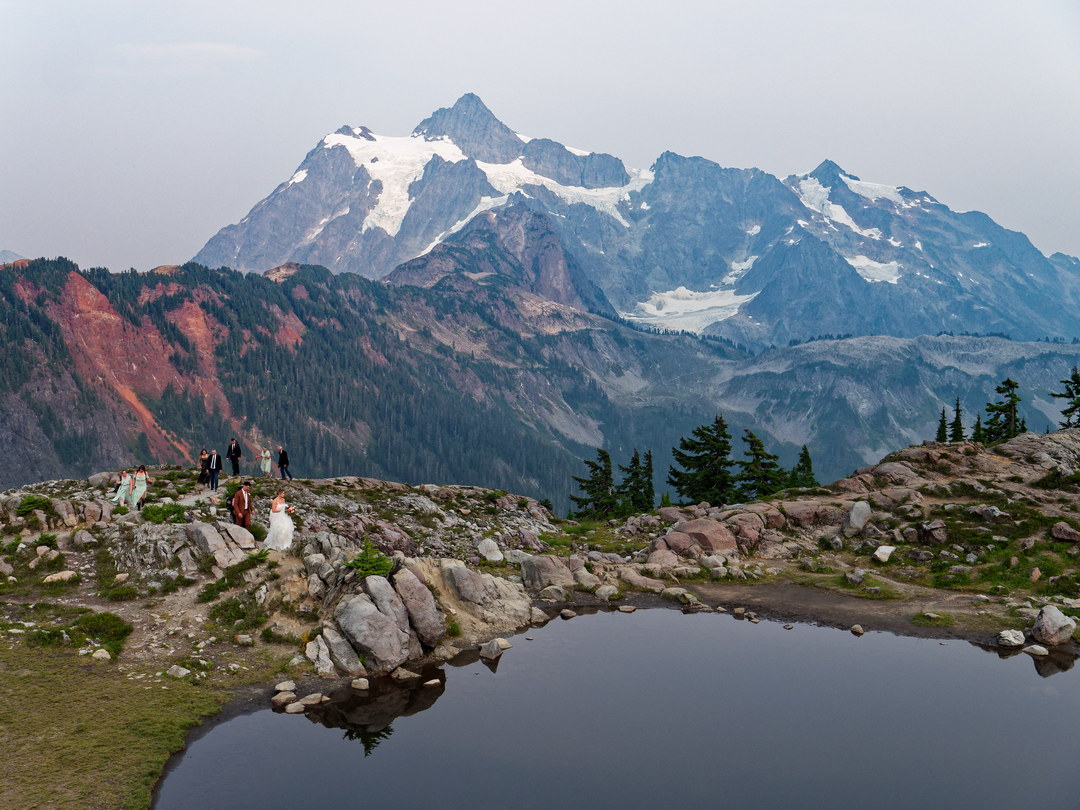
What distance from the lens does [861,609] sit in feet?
152

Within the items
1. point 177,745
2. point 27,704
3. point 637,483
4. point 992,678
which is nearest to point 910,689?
point 992,678

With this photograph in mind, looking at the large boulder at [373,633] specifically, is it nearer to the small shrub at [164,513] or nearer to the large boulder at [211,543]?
the large boulder at [211,543]

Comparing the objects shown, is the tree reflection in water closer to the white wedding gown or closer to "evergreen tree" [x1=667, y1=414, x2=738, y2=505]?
the white wedding gown

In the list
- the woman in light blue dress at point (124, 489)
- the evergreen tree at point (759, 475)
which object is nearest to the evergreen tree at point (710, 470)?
the evergreen tree at point (759, 475)

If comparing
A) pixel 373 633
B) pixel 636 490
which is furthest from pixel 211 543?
pixel 636 490

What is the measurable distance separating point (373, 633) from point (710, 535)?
31535 millimetres

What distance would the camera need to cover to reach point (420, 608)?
39.5 metres

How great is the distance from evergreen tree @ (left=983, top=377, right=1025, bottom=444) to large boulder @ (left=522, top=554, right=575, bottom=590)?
2838 inches

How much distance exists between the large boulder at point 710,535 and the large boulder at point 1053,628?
21.8m

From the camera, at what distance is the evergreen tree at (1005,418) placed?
9893 cm

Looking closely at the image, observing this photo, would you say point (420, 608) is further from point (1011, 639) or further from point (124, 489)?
point (1011, 639)

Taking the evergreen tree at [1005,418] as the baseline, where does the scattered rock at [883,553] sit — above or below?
below

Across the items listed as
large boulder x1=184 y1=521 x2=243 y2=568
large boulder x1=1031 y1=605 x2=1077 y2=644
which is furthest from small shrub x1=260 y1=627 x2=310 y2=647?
large boulder x1=1031 y1=605 x2=1077 y2=644

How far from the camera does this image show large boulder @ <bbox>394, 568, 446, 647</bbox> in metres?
39.1
